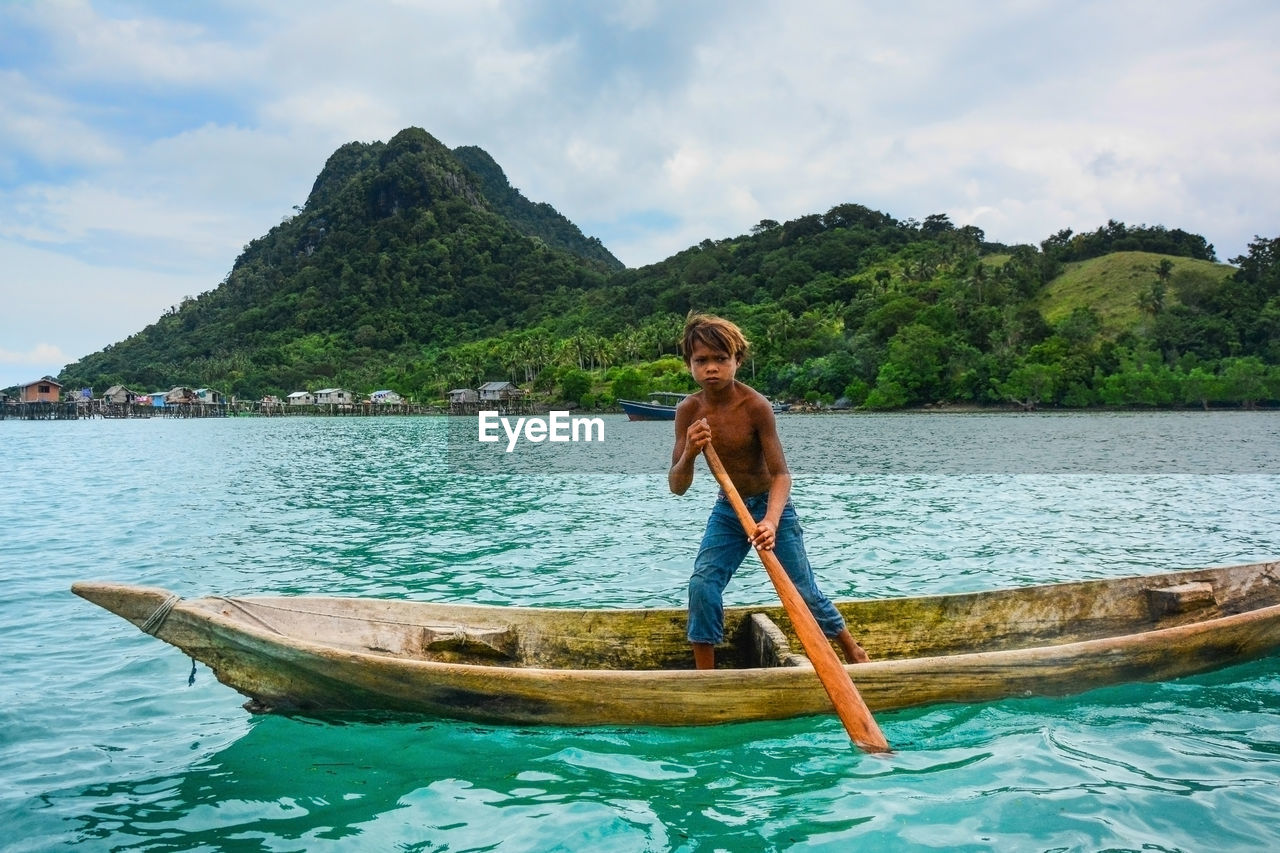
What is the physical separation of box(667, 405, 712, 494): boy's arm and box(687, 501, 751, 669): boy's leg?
0.36 metres

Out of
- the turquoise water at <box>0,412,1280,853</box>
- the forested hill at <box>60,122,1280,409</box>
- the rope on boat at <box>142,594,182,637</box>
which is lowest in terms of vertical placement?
the turquoise water at <box>0,412,1280,853</box>

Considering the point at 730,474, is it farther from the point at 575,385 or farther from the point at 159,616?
the point at 575,385

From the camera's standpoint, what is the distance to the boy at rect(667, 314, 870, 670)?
5.34m

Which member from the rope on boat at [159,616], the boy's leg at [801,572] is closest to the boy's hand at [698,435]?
the boy's leg at [801,572]


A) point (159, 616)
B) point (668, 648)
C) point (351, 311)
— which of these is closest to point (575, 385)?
point (351, 311)

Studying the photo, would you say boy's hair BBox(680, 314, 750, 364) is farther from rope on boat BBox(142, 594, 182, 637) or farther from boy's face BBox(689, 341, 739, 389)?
rope on boat BBox(142, 594, 182, 637)

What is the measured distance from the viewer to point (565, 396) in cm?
→ 11862

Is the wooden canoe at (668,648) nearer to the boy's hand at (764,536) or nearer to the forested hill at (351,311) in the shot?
the boy's hand at (764,536)

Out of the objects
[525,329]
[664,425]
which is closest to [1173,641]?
[664,425]

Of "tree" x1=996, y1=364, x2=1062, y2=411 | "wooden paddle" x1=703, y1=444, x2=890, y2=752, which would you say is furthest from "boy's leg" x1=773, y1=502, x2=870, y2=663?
"tree" x1=996, y1=364, x2=1062, y2=411

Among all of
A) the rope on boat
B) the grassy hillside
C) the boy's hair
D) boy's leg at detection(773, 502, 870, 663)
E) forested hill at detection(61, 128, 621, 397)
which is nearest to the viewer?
the rope on boat

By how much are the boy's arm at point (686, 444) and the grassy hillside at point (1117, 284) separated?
103813 millimetres

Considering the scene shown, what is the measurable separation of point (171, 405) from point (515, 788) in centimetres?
14416

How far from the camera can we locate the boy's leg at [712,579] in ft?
18.4
